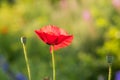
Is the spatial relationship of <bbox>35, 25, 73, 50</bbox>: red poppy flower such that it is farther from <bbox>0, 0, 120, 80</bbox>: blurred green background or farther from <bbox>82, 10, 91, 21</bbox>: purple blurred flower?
<bbox>82, 10, 91, 21</bbox>: purple blurred flower

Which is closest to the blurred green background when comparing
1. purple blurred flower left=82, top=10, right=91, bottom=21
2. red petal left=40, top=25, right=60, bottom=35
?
purple blurred flower left=82, top=10, right=91, bottom=21

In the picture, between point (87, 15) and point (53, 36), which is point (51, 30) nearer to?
point (53, 36)

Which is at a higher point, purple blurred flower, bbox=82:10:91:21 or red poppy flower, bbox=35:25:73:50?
purple blurred flower, bbox=82:10:91:21

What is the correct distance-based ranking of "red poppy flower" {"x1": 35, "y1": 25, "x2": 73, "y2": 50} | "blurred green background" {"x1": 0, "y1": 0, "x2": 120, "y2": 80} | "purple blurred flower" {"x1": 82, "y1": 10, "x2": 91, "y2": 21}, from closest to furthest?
"red poppy flower" {"x1": 35, "y1": 25, "x2": 73, "y2": 50}, "blurred green background" {"x1": 0, "y1": 0, "x2": 120, "y2": 80}, "purple blurred flower" {"x1": 82, "y1": 10, "x2": 91, "y2": 21}

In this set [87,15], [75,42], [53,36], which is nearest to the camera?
[53,36]

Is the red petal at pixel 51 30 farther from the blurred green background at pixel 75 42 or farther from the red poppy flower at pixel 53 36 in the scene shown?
Answer: the blurred green background at pixel 75 42

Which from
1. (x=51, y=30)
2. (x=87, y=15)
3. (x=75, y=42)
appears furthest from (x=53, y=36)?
(x=87, y=15)

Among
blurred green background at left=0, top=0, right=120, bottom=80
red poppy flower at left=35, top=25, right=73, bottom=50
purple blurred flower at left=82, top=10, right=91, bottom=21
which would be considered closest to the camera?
red poppy flower at left=35, top=25, right=73, bottom=50

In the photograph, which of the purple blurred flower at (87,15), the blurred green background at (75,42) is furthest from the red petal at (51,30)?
the purple blurred flower at (87,15)

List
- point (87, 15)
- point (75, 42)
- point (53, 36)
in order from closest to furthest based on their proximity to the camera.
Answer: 1. point (53, 36)
2. point (75, 42)
3. point (87, 15)

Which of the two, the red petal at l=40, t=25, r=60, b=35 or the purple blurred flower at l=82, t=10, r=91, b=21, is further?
the purple blurred flower at l=82, t=10, r=91, b=21
